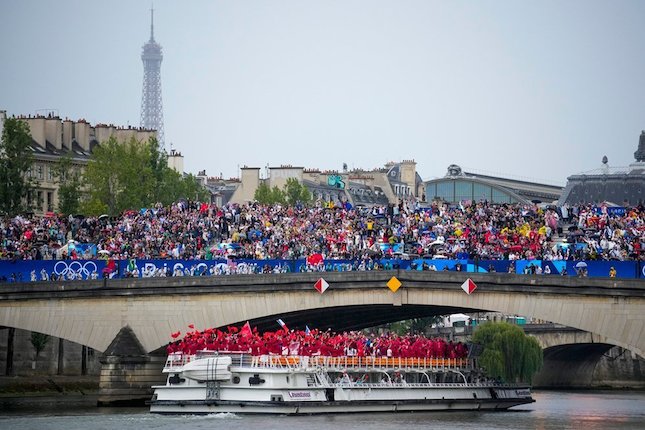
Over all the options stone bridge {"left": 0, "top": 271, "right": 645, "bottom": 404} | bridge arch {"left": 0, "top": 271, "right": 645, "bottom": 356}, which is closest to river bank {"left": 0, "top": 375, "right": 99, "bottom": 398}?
stone bridge {"left": 0, "top": 271, "right": 645, "bottom": 404}

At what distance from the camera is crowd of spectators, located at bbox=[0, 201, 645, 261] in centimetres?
9862

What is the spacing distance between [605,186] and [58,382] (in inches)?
1987

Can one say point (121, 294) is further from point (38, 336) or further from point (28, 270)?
point (38, 336)

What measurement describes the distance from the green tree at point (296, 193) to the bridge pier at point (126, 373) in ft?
222

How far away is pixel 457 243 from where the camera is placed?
101438mm

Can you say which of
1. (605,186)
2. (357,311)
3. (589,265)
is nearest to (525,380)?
(605,186)

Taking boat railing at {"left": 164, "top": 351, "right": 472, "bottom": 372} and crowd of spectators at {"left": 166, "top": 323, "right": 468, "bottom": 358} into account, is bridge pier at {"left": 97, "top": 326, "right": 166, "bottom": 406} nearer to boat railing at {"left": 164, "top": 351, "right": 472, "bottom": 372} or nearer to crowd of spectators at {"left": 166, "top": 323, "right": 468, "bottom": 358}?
crowd of spectators at {"left": 166, "top": 323, "right": 468, "bottom": 358}

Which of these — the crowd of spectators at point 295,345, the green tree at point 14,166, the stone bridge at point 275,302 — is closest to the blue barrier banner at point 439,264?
the stone bridge at point 275,302

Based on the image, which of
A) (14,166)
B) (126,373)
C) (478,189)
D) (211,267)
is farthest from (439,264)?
(478,189)

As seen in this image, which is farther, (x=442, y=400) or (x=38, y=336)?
(x=38, y=336)

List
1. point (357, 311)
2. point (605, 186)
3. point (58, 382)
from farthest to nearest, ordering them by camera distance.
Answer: point (605, 186) < point (58, 382) < point (357, 311)

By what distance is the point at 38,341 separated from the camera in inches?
4609

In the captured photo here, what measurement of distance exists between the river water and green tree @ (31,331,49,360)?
13.3 m

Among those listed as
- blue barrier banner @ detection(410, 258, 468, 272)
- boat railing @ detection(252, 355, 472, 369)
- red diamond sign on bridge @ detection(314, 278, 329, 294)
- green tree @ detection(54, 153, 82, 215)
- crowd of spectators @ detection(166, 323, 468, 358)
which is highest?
green tree @ detection(54, 153, 82, 215)
